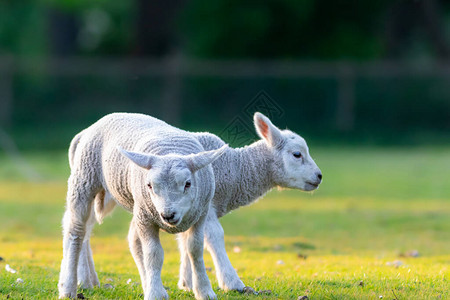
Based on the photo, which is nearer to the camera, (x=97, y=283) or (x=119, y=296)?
(x=119, y=296)

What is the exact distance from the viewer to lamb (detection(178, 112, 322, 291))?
7633mm

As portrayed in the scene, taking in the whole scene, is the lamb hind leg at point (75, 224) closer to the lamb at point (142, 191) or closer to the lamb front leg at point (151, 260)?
the lamb at point (142, 191)

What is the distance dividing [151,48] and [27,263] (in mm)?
21427

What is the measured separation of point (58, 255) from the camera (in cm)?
955

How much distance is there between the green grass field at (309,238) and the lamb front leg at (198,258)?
1.04ft

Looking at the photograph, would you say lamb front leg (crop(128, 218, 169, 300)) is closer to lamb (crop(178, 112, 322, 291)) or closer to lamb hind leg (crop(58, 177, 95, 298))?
lamb hind leg (crop(58, 177, 95, 298))

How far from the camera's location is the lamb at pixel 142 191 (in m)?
5.67

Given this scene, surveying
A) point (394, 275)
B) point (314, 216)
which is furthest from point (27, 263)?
point (314, 216)

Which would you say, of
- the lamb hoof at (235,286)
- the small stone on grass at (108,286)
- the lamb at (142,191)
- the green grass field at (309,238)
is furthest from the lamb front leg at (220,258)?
the small stone on grass at (108,286)

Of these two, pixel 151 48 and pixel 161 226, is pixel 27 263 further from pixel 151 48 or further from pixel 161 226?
pixel 151 48

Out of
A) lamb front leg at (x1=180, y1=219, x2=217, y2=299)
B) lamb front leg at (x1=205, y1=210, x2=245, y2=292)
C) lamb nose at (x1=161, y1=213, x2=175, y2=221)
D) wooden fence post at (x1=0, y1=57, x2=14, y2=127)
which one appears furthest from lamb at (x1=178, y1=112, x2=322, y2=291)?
wooden fence post at (x1=0, y1=57, x2=14, y2=127)

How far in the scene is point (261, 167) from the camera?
7.98m

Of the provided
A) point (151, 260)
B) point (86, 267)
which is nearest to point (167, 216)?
point (151, 260)

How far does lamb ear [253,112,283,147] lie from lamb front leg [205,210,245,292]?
3.72 feet
